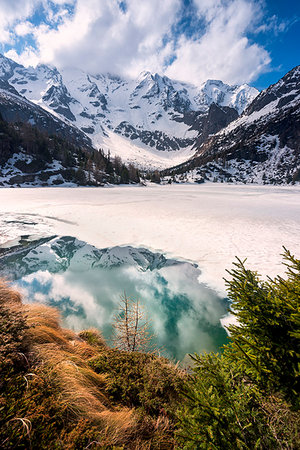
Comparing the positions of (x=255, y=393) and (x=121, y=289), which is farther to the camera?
(x=121, y=289)

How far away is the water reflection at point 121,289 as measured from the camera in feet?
19.1

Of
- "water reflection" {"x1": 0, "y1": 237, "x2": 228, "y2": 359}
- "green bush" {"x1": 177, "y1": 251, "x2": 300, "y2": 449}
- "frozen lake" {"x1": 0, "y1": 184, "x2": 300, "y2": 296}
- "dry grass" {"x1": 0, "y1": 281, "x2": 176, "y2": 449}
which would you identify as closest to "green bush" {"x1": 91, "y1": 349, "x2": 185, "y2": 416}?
"dry grass" {"x1": 0, "y1": 281, "x2": 176, "y2": 449}

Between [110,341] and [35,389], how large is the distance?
138 inches

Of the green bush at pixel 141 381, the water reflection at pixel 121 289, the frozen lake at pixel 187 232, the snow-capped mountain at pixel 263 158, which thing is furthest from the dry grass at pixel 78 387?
the snow-capped mountain at pixel 263 158

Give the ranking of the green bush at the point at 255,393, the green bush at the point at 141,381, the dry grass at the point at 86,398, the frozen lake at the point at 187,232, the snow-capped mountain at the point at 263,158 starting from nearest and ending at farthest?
the green bush at the point at 255,393
the dry grass at the point at 86,398
the green bush at the point at 141,381
the frozen lake at the point at 187,232
the snow-capped mountain at the point at 263,158

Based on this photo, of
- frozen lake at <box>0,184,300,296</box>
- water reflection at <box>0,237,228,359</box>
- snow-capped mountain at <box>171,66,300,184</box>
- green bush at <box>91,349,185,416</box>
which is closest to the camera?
green bush at <box>91,349,185,416</box>

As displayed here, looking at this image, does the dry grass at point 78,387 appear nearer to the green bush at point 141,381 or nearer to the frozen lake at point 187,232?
the green bush at point 141,381

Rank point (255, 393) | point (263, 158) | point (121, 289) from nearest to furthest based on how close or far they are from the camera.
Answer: point (255, 393), point (121, 289), point (263, 158)

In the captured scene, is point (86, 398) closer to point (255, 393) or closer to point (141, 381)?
point (141, 381)

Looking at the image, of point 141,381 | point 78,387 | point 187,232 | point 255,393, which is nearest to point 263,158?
point 187,232

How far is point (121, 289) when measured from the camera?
772cm

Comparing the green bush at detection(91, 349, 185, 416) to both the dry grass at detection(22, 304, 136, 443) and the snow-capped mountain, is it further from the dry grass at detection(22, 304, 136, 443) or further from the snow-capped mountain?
the snow-capped mountain

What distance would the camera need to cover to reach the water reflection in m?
5.84

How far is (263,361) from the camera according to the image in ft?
6.48
